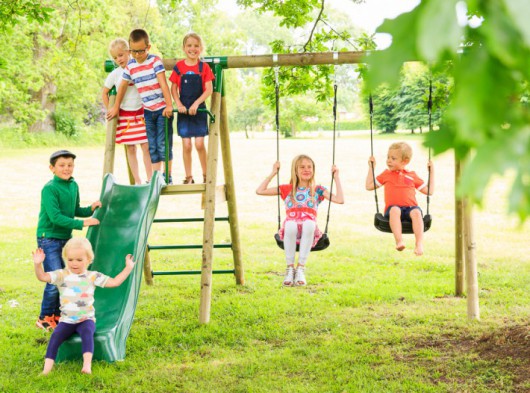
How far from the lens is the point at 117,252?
5871 millimetres

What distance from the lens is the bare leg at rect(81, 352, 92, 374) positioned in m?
4.95

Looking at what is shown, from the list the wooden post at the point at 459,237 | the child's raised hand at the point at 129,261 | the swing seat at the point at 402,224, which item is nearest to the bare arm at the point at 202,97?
the child's raised hand at the point at 129,261

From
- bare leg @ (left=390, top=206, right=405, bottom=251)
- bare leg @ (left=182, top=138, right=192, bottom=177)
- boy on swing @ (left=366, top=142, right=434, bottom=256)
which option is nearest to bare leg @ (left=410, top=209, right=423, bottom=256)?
boy on swing @ (left=366, top=142, right=434, bottom=256)

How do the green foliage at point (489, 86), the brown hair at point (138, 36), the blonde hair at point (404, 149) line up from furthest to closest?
the blonde hair at point (404, 149) → the brown hair at point (138, 36) → the green foliage at point (489, 86)

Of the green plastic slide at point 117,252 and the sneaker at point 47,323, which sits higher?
the green plastic slide at point 117,252

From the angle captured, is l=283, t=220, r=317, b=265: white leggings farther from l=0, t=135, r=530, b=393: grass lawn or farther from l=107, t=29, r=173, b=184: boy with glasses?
l=107, t=29, r=173, b=184: boy with glasses

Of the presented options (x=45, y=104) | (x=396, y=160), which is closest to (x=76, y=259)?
(x=396, y=160)

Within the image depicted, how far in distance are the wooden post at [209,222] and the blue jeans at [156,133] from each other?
48 cm

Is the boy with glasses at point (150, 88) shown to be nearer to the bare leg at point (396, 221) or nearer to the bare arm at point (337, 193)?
the bare arm at point (337, 193)

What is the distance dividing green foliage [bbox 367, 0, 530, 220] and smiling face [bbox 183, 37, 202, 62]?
5788mm

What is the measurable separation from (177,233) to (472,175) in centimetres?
1188

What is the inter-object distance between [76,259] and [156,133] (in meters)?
1.96

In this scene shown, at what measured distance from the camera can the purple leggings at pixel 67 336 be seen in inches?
197

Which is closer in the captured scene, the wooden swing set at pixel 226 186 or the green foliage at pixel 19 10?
the wooden swing set at pixel 226 186
